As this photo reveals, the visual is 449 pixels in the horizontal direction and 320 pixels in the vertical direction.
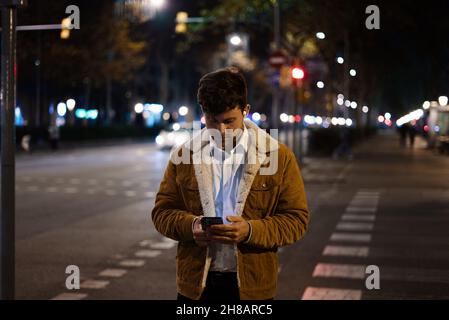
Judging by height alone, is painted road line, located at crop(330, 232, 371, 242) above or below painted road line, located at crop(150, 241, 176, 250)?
above

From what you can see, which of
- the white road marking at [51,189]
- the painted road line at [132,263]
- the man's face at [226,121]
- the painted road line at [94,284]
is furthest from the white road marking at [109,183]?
the man's face at [226,121]

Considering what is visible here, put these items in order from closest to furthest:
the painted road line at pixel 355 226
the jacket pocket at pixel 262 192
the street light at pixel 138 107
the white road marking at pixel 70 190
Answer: the jacket pocket at pixel 262 192, the painted road line at pixel 355 226, the white road marking at pixel 70 190, the street light at pixel 138 107

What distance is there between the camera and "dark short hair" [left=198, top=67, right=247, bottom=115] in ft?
12.4

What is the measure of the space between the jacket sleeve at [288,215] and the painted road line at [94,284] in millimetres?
5070

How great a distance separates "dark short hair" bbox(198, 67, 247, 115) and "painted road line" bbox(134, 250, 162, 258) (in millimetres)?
7017

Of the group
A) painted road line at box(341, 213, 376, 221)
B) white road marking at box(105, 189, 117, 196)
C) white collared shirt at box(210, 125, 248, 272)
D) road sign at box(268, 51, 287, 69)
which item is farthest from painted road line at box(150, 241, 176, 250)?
road sign at box(268, 51, 287, 69)

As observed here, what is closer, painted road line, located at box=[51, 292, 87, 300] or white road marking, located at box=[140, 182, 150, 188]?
painted road line, located at box=[51, 292, 87, 300]

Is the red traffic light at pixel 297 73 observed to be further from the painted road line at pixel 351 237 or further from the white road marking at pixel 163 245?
the white road marking at pixel 163 245

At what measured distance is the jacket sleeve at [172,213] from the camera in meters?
3.84

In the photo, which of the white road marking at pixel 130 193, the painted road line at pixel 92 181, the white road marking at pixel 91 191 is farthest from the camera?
the painted road line at pixel 92 181

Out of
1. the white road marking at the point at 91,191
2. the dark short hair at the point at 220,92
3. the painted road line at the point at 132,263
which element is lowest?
the white road marking at the point at 91,191

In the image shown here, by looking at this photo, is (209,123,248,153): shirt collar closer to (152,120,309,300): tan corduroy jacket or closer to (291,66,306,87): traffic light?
(152,120,309,300): tan corduroy jacket

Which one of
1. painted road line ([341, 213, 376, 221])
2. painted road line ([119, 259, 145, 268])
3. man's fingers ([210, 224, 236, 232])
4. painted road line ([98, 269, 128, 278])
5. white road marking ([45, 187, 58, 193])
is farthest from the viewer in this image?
white road marking ([45, 187, 58, 193])
